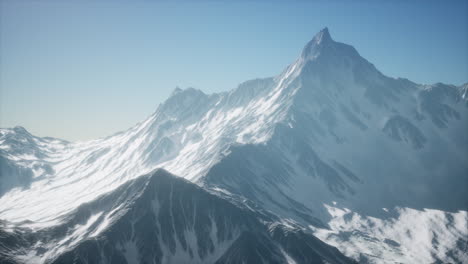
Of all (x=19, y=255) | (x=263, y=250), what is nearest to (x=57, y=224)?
(x=19, y=255)

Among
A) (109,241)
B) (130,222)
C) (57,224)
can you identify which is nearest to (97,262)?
(109,241)

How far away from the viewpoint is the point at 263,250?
158625 millimetres

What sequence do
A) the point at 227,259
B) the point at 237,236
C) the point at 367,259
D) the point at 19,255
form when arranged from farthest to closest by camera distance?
the point at 367,259 < the point at 237,236 < the point at 227,259 < the point at 19,255

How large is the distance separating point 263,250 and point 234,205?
1147 inches

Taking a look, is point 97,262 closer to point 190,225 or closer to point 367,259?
point 190,225

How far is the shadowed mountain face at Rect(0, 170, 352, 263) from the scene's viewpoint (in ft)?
484

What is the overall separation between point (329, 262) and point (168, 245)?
218ft

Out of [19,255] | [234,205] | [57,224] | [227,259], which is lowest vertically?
[19,255]

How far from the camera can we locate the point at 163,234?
6358 inches

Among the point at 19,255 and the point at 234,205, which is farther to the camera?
the point at 234,205

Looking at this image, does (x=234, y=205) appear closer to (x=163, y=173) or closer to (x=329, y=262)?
(x=163, y=173)

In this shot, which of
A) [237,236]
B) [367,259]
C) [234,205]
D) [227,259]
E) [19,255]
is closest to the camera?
[19,255]

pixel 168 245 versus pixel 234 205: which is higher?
pixel 234 205

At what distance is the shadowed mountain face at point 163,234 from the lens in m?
147
